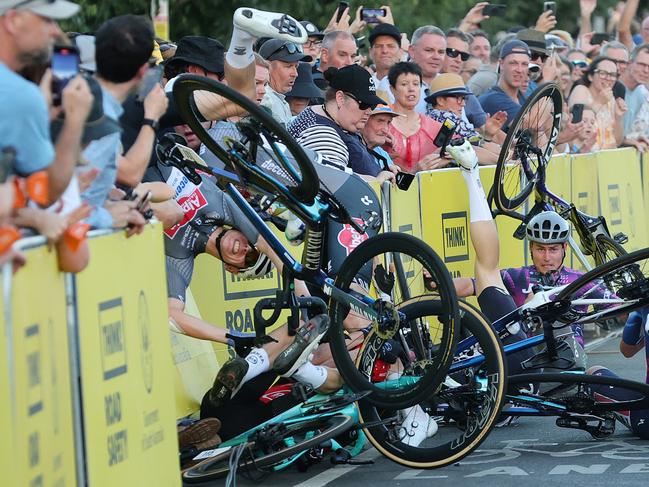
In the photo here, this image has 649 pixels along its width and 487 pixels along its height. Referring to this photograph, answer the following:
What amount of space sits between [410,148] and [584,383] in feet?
13.4

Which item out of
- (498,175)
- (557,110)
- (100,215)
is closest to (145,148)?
(100,215)

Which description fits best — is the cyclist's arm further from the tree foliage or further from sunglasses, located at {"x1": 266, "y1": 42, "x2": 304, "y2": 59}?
the tree foliage

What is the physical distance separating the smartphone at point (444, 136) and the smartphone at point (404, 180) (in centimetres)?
91

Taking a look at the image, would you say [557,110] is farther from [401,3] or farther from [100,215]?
[401,3]

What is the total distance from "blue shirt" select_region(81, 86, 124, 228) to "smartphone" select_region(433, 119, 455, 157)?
211 inches

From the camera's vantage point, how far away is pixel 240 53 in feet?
29.3

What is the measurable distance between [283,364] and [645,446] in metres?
2.26

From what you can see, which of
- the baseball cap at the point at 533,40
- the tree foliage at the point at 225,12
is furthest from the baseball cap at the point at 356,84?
the tree foliage at the point at 225,12

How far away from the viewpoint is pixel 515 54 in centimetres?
1470

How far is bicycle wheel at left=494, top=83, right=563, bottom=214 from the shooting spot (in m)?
12.0

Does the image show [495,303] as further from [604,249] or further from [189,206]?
[604,249]

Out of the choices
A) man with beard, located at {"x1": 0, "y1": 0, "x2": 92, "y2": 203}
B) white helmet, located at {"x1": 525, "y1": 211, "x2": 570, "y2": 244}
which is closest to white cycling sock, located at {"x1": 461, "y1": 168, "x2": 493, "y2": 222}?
white helmet, located at {"x1": 525, "y1": 211, "x2": 570, "y2": 244}

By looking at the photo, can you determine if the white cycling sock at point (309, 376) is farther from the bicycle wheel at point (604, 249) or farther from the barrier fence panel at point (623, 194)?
the barrier fence panel at point (623, 194)

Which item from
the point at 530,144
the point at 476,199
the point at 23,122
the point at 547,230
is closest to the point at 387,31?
the point at 530,144
